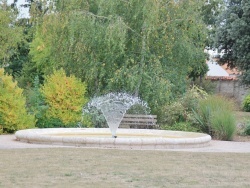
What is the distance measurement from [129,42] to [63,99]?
11.2 feet

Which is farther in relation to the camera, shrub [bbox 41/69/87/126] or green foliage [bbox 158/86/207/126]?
green foliage [bbox 158/86/207/126]

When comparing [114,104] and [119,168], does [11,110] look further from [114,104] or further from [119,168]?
[119,168]

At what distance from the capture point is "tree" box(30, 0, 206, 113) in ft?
67.8

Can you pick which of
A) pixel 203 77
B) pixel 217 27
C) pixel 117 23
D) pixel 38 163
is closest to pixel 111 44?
pixel 117 23

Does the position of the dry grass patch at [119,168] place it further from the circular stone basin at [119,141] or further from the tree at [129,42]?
the tree at [129,42]

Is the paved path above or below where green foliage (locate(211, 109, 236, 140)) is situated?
below

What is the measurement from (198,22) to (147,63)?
2.32 meters

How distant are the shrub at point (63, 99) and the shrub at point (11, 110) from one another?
1017 millimetres

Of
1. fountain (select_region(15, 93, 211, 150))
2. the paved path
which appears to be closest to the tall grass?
the paved path

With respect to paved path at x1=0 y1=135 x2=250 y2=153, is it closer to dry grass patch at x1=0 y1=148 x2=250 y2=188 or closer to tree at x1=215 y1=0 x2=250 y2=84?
dry grass patch at x1=0 y1=148 x2=250 y2=188

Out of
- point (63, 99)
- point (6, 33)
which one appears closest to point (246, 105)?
point (6, 33)

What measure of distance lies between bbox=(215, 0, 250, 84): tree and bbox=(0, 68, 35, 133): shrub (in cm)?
1692

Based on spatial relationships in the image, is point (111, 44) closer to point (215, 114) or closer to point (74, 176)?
point (215, 114)

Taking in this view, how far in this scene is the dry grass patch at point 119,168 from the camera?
9.73 m
